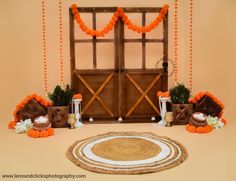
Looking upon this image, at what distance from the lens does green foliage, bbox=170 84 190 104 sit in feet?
21.4

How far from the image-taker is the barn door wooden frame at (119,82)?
21.9 ft

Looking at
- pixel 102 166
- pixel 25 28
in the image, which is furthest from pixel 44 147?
pixel 25 28

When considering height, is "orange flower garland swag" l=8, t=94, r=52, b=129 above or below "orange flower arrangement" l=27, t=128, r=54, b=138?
above

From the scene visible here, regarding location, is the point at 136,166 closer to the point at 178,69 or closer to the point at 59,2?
the point at 178,69

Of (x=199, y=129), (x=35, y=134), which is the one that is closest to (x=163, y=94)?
(x=199, y=129)

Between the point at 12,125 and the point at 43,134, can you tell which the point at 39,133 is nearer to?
the point at 43,134

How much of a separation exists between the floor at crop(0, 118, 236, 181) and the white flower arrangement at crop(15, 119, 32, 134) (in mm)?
133

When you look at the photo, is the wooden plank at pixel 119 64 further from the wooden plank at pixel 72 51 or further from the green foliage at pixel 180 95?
the green foliage at pixel 180 95

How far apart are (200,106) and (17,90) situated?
11.5 ft

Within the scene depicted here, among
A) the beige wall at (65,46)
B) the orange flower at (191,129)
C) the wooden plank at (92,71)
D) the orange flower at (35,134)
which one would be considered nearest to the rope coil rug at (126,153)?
the orange flower at (191,129)

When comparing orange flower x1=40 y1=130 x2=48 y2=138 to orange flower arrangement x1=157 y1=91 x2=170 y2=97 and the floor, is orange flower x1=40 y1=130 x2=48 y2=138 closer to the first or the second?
the floor

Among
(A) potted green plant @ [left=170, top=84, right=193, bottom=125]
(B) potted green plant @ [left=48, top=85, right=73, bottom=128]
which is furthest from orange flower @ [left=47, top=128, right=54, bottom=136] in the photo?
(A) potted green plant @ [left=170, top=84, right=193, bottom=125]

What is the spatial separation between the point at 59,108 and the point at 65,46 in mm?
1311

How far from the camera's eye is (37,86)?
23.3 feet
